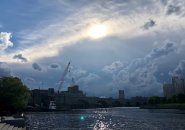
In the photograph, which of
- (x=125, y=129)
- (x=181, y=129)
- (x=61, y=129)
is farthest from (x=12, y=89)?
(x=181, y=129)

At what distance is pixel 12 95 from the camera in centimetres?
16450

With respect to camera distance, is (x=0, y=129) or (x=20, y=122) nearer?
(x=0, y=129)

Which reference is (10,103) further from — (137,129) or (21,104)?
(137,129)

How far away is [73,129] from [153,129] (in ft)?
79.2

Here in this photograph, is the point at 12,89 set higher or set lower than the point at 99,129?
higher

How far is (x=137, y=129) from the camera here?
112m

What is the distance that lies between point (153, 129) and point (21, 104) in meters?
73.5

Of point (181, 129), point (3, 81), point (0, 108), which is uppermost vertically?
point (3, 81)

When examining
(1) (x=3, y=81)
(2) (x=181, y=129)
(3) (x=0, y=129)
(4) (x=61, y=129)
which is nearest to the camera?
(3) (x=0, y=129)

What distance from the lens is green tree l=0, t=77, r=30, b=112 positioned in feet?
535

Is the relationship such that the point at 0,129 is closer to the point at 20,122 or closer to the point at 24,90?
the point at 20,122

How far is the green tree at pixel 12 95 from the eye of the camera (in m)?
163

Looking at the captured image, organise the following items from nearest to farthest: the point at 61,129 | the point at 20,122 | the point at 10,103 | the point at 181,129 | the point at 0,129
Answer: the point at 0,129
the point at 20,122
the point at 181,129
the point at 61,129
the point at 10,103

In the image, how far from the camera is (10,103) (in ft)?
537
